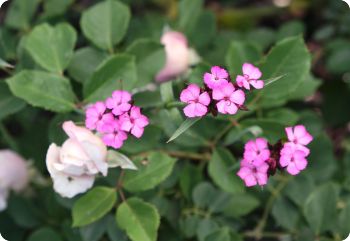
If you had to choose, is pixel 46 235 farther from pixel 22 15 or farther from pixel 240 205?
pixel 22 15

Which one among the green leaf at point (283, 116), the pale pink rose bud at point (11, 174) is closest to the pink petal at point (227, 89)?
the green leaf at point (283, 116)

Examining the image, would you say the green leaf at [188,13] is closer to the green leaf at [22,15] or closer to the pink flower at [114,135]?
the green leaf at [22,15]

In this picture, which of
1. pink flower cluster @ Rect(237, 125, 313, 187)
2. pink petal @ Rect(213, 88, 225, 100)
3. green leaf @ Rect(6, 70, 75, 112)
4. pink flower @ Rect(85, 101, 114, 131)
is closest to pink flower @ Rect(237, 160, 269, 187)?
pink flower cluster @ Rect(237, 125, 313, 187)

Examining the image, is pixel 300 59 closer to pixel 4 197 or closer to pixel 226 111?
pixel 226 111

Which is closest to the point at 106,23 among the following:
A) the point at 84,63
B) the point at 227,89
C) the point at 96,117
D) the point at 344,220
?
the point at 84,63

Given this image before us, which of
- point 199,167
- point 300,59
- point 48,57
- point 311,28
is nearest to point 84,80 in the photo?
point 48,57

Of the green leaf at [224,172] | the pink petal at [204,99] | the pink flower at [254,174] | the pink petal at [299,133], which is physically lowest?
the green leaf at [224,172]
